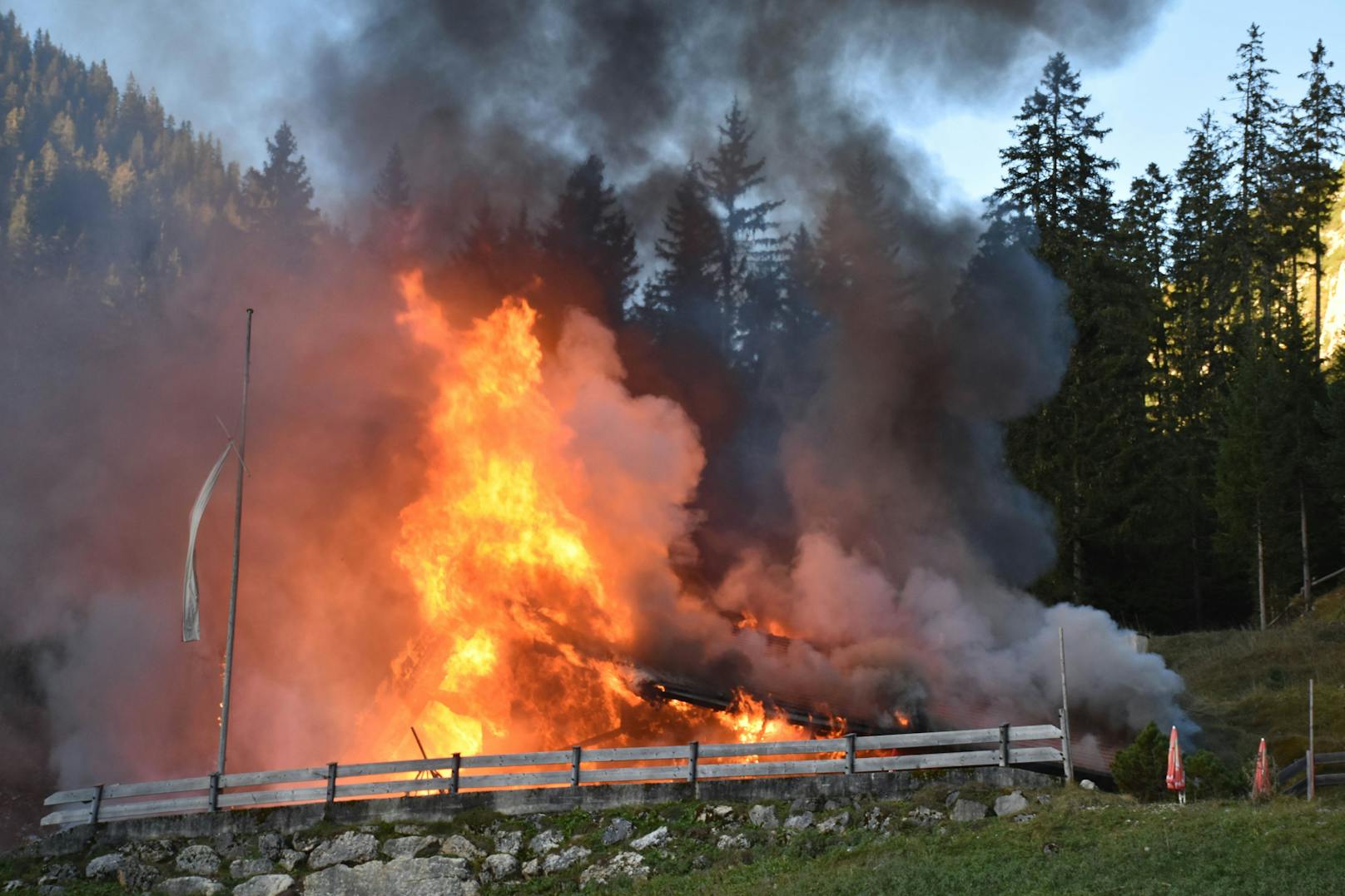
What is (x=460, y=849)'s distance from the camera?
62.1ft

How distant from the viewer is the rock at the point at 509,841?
62.0 feet

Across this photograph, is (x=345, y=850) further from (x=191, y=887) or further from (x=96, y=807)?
(x=96, y=807)

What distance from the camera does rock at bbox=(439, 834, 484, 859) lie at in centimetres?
1886

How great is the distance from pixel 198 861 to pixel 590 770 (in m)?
6.71

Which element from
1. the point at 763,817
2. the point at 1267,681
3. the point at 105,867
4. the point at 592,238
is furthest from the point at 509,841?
the point at 592,238

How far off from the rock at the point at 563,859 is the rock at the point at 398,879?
3.60ft

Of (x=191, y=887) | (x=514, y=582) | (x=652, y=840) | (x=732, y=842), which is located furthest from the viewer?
(x=514, y=582)

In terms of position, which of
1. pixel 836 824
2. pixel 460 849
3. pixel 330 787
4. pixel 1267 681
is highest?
pixel 1267 681

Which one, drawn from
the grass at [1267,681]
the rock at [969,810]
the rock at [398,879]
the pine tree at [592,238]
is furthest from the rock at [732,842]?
the pine tree at [592,238]

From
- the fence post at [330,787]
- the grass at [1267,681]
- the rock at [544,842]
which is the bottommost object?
the rock at [544,842]

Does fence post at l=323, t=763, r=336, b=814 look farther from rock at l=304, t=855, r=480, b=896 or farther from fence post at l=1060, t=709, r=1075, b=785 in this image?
fence post at l=1060, t=709, r=1075, b=785

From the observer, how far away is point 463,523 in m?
28.4

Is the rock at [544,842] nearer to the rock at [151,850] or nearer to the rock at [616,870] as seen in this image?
the rock at [616,870]

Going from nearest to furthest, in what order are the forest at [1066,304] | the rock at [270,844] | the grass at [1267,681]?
1. the rock at [270,844]
2. the grass at [1267,681]
3. the forest at [1066,304]
